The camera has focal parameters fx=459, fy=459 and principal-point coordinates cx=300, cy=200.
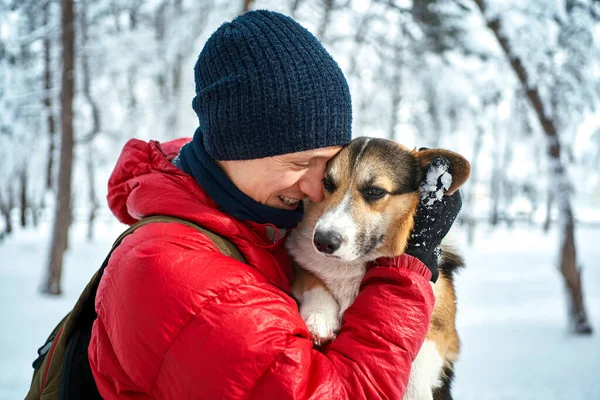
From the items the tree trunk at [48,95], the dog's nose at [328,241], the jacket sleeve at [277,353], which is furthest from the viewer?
the tree trunk at [48,95]

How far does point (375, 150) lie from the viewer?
243cm

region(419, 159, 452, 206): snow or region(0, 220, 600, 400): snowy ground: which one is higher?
region(419, 159, 452, 206): snow

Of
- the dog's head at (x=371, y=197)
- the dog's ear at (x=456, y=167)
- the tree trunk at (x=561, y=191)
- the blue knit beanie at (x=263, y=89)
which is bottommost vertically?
the tree trunk at (x=561, y=191)

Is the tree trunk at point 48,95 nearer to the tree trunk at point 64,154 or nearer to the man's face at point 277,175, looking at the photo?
the tree trunk at point 64,154

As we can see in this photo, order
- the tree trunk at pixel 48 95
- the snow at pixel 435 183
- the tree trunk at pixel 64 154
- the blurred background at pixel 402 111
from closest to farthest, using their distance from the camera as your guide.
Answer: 1. the snow at pixel 435 183
2. the blurred background at pixel 402 111
3. the tree trunk at pixel 64 154
4. the tree trunk at pixel 48 95

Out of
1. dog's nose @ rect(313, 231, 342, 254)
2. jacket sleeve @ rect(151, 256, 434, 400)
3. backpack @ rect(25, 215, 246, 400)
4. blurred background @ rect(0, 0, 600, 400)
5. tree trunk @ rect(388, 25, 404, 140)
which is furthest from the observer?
tree trunk @ rect(388, 25, 404, 140)

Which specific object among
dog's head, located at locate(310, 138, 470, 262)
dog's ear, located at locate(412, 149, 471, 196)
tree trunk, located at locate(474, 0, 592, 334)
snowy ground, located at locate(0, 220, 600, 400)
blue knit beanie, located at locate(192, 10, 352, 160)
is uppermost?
blue knit beanie, located at locate(192, 10, 352, 160)

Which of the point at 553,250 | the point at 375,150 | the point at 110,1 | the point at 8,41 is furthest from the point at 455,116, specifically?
the point at 375,150

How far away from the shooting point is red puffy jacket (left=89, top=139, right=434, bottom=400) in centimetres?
125

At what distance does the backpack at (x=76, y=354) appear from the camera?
146cm

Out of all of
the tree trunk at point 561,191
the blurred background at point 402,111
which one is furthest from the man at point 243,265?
the tree trunk at point 561,191

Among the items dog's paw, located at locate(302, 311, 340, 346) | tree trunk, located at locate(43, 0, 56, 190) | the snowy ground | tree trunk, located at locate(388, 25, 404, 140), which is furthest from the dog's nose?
tree trunk, located at locate(43, 0, 56, 190)

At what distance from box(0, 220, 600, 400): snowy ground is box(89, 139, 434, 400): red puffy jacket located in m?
1.40

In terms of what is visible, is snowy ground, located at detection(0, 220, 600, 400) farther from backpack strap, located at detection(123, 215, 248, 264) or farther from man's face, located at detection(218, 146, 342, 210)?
backpack strap, located at detection(123, 215, 248, 264)
